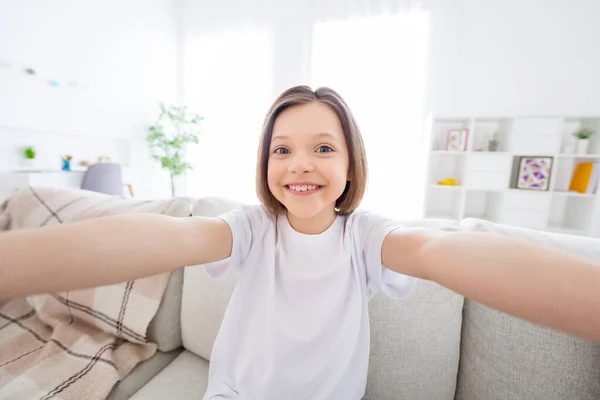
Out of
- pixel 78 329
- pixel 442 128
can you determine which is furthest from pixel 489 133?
pixel 78 329

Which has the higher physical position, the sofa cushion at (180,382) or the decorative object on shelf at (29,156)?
the decorative object on shelf at (29,156)

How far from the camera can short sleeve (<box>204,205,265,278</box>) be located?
565 millimetres

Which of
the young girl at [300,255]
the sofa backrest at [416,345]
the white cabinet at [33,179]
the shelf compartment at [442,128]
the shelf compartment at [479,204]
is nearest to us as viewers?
the young girl at [300,255]

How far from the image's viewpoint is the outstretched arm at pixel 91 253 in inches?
Answer: 12.9

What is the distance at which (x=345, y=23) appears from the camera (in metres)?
3.31

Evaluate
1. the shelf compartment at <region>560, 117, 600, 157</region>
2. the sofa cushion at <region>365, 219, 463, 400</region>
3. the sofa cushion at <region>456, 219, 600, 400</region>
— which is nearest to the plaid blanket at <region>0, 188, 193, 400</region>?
the sofa cushion at <region>365, 219, 463, 400</region>

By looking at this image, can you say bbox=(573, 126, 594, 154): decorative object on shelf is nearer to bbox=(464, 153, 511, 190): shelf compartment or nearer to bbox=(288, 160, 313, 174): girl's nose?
bbox=(464, 153, 511, 190): shelf compartment

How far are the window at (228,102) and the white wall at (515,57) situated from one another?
2.42 meters

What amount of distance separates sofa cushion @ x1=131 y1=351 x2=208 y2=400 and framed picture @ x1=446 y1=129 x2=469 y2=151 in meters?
3.08

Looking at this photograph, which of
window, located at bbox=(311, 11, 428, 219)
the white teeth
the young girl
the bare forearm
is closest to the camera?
the bare forearm

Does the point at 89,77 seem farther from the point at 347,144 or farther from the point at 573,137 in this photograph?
the point at 573,137

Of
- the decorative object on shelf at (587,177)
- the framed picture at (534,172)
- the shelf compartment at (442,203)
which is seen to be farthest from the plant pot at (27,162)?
the decorative object on shelf at (587,177)

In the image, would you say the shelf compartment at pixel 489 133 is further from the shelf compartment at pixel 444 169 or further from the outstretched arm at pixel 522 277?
the outstretched arm at pixel 522 277

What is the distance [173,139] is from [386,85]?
3.20 m
